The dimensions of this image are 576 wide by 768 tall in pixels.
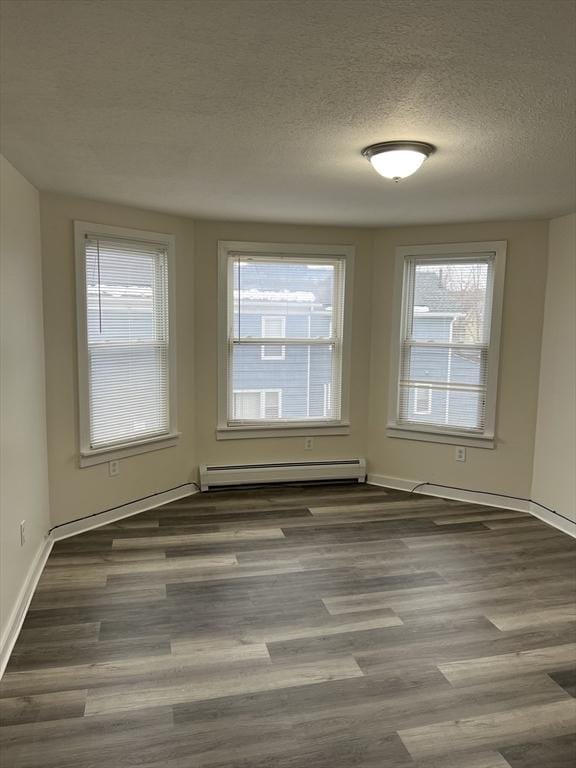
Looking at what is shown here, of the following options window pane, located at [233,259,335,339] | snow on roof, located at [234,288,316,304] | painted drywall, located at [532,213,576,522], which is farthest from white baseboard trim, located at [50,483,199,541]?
painted drywall, located at [532,213,576,522]

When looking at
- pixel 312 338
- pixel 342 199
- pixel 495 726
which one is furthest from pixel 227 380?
pixel 495 726

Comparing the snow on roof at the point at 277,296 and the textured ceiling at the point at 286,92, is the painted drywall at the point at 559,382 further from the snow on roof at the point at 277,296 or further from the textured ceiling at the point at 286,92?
→ the snow on roof at the point at 277,296

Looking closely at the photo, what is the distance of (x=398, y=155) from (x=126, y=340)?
2571mm

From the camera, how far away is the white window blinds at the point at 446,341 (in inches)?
185

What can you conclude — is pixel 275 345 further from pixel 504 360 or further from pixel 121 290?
pixel 504 360

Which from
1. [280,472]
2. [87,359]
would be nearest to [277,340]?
[280,472]

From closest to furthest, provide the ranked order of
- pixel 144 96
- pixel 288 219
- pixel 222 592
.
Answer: pixel 144 96
pixel 222 592
pixel 288 219

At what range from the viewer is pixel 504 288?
15.0 ft

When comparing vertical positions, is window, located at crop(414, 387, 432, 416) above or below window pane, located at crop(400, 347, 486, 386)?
below

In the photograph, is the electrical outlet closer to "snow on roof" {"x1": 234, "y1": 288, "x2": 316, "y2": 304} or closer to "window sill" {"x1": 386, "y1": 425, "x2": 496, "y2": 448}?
"window sill" {"x1": 386, "y1": 425, "x2": 496, "y2": 448}

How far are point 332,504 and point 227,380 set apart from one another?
1418mm

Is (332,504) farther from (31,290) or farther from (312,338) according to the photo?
(31,290)

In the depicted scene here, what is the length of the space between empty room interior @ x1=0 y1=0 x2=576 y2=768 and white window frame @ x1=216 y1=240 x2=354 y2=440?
25 millimetres

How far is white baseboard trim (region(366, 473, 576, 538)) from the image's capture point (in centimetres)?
432
